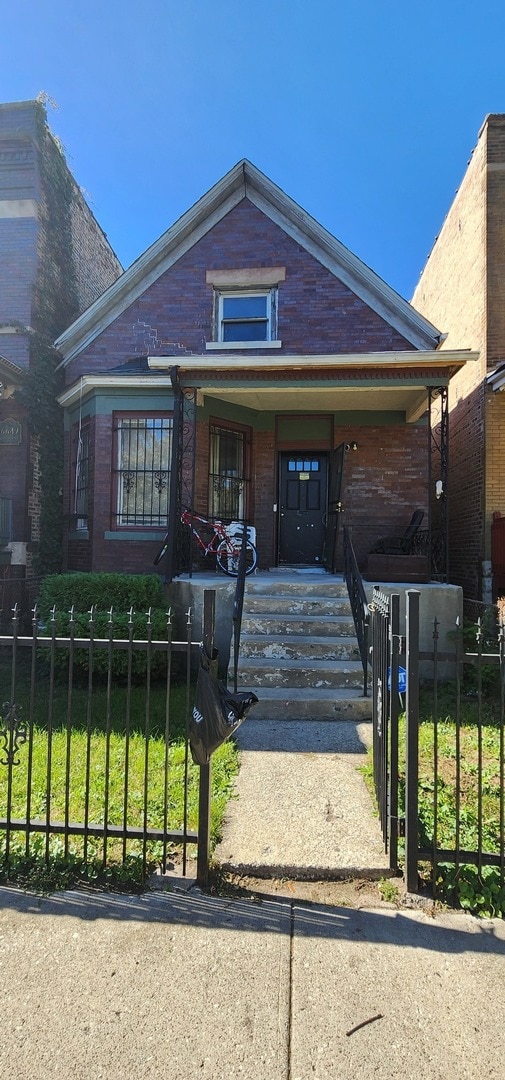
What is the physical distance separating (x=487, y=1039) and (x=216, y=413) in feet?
28.3

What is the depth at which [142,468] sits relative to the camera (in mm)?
9367

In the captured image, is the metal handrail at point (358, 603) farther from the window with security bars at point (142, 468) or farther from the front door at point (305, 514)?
the window with security bars at point (142, 468)

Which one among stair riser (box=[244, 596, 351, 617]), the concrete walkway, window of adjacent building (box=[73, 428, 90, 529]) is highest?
window of adjacent building (box=[73, 428, 90, 529])

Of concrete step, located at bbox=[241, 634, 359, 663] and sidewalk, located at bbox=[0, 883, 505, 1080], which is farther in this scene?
concrete step, located at bbox=[241, 634, 359, 663]

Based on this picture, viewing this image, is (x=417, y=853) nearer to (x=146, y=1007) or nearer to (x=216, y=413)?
(x=146, y=1007)

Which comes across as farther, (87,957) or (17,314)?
(17,314)

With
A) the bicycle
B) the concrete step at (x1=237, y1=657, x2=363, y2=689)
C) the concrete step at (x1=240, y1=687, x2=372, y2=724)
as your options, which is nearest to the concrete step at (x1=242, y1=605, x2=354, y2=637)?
the concrete step at (x1=237, y1=657, x2=363, y2=689)

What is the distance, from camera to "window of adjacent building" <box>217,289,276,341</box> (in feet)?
33.0

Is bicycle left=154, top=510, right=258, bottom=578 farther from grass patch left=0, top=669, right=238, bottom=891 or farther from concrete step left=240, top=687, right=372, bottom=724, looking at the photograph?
concrete step left=240, top=687, right=372, bottom=724

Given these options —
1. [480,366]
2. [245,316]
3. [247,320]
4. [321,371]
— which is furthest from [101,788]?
[480,366]

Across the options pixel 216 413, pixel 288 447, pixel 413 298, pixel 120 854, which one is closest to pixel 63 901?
pixel 120 854

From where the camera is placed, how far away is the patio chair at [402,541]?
29.2 feet

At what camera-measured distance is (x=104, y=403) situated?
9.35 meters

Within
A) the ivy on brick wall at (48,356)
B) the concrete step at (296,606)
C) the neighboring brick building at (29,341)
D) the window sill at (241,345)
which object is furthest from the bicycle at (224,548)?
the window sill at (241,345)
